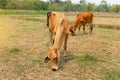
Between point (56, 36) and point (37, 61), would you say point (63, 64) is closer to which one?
point (37, 61)

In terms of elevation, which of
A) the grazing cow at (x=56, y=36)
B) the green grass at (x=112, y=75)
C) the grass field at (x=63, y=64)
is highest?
the grazing cow at (x=56, y=36)

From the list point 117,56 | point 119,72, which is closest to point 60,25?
point 119,72

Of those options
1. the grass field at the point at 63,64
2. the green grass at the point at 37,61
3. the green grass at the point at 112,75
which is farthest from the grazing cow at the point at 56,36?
the green grass at the point at 112,75

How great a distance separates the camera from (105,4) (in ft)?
489

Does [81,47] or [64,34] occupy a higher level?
[64,34]

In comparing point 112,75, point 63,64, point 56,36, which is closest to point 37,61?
point 63,64

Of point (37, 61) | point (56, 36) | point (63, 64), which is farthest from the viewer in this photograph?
point (37, 61)

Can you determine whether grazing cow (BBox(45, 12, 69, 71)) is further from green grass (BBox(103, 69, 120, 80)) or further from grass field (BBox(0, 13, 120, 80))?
green grass (BBox(103, 69, 120, 80))

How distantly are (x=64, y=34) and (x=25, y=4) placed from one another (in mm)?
79021

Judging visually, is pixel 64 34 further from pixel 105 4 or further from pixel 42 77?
pixel 105 4

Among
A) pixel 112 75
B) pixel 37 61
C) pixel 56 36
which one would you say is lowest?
pixel 112 75

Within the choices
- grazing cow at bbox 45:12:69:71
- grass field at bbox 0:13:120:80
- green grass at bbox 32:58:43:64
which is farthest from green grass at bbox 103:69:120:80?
green grass at bbox 32:58:43:64

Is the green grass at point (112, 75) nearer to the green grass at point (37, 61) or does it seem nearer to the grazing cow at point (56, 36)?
the grazing cow at point (56, 36)

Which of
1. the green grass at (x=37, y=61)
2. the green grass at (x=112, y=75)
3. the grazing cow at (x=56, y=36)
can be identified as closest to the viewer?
the green grass at (x=112, y=75)
